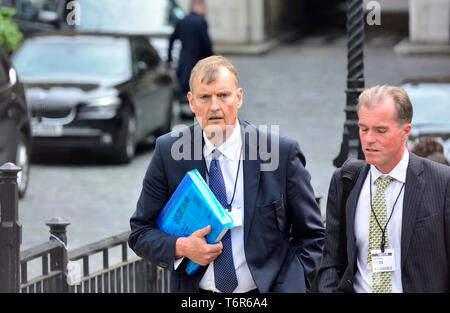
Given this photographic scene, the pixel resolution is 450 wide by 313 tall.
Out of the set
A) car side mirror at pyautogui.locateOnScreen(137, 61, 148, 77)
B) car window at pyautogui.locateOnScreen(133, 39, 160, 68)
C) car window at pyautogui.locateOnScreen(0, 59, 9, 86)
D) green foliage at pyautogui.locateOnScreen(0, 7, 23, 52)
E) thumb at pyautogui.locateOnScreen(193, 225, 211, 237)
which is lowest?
thumb at pyautogui.locateOnScreen(193, 225, 211, 237)

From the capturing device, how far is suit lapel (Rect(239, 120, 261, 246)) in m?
4.27

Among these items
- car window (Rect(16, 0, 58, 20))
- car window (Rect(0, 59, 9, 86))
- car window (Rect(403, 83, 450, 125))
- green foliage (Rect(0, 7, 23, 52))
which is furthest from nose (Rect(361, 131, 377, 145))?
car window (Rect(16, 0, 58, 20))

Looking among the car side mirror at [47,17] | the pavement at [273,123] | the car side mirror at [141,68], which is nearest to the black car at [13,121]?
the pavement at [273,123]

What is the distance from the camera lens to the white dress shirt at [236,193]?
4.25m

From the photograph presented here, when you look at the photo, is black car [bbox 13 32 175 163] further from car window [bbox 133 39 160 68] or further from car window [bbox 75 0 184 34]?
car window [bbox 75 0 184 34]

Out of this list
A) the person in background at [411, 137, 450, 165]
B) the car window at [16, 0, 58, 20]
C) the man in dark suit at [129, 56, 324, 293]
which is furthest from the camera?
the car window at [16, 0, 58, 20]

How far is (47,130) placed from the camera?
541 inches

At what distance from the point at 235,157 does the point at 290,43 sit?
2337 cm

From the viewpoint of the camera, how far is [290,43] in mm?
27516

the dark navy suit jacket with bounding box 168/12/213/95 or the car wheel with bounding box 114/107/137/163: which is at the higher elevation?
the dark navy suit jacket with bounding box 168/12/213/95

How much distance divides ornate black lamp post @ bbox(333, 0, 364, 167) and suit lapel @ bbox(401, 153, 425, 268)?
355 cm

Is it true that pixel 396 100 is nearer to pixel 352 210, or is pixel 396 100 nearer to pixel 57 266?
pixel 352 210

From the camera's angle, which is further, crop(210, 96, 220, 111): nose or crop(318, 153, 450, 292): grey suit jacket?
crop(210, 96, 220, 111): nose

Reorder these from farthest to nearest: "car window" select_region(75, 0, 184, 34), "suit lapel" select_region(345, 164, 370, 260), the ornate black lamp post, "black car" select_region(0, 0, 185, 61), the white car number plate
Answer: "car window" select_region(75, 0, 184, 34)
"black car" select_region(0, 0, 185, 61)
the white car number plate
the ornate black lamp post
"suit lapel" select_region(345, 164, 370, 260)
